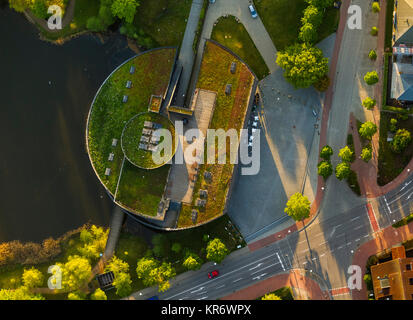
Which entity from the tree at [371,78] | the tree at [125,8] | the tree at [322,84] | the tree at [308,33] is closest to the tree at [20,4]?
the tree at [125,8]

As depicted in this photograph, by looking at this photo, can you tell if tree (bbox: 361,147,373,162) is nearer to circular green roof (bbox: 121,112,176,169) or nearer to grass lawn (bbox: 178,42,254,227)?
grass lawn (bbox: 178,42,254,227)

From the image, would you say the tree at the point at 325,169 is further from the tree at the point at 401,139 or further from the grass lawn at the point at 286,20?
the grass lawn at the point at 286,20

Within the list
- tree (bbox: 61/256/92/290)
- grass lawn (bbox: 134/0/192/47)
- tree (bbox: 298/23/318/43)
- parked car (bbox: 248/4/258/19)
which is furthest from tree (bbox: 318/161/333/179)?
tree (bbox: 61/256/92/290)

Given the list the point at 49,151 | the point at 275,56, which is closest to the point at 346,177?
the point at 275,56

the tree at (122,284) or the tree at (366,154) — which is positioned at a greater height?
the tree at (366,154)

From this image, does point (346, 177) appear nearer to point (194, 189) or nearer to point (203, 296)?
point (194, 189)
